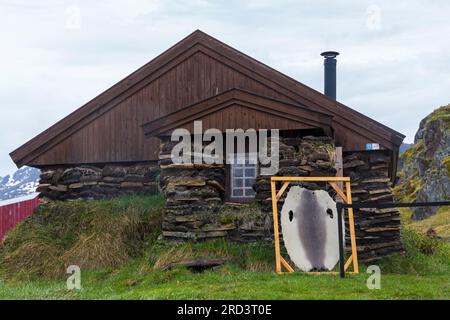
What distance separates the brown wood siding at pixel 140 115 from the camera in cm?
1561

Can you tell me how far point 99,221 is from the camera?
13172mm

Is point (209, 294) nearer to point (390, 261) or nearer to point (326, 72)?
point (390, 261)

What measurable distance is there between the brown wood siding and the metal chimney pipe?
455cm

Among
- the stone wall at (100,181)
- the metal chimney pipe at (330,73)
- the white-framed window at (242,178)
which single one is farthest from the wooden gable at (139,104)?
the metal chimney pipe at (330,73)

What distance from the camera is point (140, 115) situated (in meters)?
15.9

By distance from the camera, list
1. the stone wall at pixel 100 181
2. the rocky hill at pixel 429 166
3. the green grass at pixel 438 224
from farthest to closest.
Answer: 1. the rocky hill at pixel 429 166
2. the green grass at pixel 438 224
3. the stone wall at pixel 100 181

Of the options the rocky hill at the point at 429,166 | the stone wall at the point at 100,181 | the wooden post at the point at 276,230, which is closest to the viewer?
the wooden post at the point at 276,230

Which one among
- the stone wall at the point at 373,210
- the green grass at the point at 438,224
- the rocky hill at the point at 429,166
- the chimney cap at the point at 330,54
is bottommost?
the green grass at the point at 438,224

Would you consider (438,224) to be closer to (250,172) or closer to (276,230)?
(250,172)

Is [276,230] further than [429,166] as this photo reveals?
No

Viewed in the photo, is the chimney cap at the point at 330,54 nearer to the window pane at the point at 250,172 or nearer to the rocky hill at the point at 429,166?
the window pane at the point at 250,172

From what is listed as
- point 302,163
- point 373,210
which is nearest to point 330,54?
point 373,210

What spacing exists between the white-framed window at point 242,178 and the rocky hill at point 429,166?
2203cm

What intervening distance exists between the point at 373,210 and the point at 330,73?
6936mm
